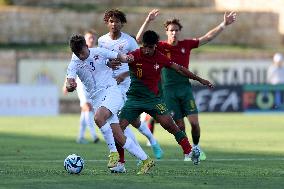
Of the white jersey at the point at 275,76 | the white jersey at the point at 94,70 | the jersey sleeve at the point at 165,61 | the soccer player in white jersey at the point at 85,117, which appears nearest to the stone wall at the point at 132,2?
the white jersey at the point at 275,76

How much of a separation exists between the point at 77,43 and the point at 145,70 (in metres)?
1.43

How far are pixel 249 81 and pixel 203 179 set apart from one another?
98.5ft

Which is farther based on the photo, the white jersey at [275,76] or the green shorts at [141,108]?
the white jersey at [275,76]

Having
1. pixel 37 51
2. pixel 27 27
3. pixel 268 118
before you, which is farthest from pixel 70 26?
pixel 268 118

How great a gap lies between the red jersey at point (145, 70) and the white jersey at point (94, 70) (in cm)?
49

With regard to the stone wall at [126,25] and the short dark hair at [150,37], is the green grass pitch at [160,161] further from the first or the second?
the stone wall at [126,25]

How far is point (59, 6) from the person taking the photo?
4984 cm

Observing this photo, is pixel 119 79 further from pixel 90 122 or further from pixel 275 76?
pixel 275 76

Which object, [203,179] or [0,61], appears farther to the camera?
[0,61]

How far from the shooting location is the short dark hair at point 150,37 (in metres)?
14.1

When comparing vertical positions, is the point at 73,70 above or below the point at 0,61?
below

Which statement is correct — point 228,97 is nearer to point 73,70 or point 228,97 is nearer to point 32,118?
point 32,118

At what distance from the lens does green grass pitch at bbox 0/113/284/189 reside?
12562mm

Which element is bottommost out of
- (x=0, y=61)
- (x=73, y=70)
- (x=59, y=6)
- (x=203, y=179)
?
(x=203, y=179)
